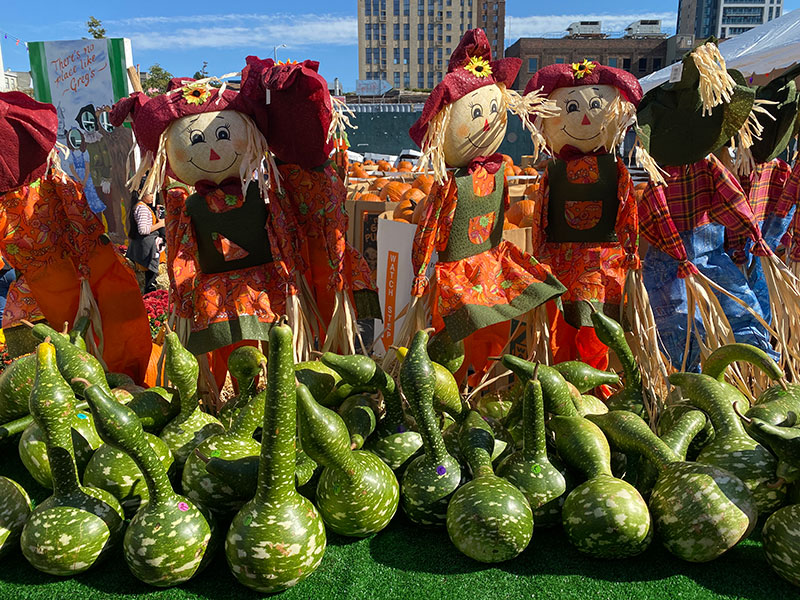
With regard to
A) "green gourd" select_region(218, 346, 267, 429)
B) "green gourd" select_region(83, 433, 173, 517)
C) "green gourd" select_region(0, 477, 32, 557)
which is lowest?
"green gourd" select_region(0, 477, 32, 557)

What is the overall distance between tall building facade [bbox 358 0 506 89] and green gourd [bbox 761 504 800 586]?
83.8 m

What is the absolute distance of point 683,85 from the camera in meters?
2.34

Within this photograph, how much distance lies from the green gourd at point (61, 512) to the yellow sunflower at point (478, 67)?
1.70 meters

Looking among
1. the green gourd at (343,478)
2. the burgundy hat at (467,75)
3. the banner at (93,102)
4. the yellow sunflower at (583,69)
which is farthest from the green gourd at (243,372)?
the banner at (93,102)

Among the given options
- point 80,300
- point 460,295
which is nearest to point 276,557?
point 460,295

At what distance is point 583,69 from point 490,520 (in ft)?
6.07

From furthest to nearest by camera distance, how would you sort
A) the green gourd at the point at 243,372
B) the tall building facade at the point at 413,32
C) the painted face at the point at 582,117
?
1. the tall building facade at the point at 413,32
2. the painted face at the point at 582,117
3. the green gourd at the point at 243,372

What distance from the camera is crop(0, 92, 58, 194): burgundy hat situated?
2.30 meters

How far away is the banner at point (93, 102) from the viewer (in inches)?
225

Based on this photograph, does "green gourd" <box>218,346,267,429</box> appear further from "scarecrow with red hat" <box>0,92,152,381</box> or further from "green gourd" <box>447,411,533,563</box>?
"scarecrow with red hat" <box>0,92,152,381</box>

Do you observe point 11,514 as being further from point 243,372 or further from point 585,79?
point 585,79

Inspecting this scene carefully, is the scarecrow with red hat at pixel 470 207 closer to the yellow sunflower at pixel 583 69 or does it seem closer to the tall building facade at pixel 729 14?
the yellow sunflower at pixel 583 69

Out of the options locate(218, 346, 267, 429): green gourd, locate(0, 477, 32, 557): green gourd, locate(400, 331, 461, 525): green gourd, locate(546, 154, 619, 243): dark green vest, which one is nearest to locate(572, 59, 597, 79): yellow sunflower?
locate(546, 154, 619, 243): dark green vest

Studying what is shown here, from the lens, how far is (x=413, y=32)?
81.1 m
